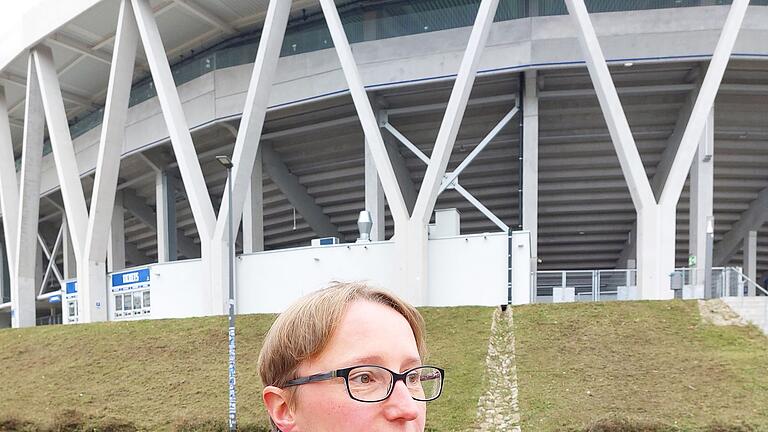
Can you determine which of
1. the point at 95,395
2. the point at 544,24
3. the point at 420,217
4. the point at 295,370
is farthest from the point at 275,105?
the point at 295,370

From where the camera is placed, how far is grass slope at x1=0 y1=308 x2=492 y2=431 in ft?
34.9

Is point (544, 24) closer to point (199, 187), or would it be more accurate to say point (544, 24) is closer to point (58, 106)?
point (199, 187)

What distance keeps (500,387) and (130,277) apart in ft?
50.8

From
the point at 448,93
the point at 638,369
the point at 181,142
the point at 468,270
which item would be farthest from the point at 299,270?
the point at 638,369

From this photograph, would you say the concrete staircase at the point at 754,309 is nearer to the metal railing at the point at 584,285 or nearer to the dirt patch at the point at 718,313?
the dirt patch at the point at 718,313

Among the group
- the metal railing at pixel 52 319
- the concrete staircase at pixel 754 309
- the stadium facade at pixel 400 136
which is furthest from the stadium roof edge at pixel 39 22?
the concrete staircase at pixel 754 309

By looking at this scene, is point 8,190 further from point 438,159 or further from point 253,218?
point 438,159

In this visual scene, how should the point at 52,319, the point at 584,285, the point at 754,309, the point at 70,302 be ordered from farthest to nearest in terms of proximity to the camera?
the point at 52,319 < the point at 70,302 < the point at 584,285 < the point at 754,309

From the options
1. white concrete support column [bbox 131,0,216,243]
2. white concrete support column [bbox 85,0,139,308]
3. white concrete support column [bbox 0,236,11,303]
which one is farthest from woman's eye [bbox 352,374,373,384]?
white concrete support column [bbox 0,236,11,303]

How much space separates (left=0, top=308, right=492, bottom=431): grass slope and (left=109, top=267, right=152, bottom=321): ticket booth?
2748 millimetres

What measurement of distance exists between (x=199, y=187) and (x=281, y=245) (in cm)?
1373

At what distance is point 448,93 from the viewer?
2070 centimetres

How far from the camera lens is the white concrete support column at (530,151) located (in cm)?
1958

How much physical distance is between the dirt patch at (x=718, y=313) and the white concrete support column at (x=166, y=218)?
21140 mm
